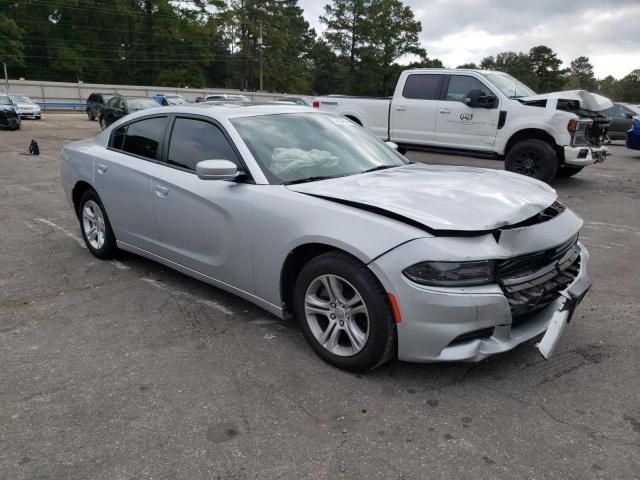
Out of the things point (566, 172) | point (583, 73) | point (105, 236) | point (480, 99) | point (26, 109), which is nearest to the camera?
point (105, 236)

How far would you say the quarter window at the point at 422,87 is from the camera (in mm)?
10148

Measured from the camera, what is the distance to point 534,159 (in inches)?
362

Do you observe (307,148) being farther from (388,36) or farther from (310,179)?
(388,36)

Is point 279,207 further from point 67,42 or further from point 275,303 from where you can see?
point 67,42

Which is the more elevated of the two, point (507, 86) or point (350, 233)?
point (507, 86)

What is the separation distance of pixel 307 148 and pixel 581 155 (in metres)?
7.10

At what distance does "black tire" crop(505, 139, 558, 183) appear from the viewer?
8.98m

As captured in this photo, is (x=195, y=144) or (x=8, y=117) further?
(x=8, y=117)

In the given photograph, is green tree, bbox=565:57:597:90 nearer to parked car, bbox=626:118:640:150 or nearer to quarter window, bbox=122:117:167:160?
parked car, bbox=626:118:640:150

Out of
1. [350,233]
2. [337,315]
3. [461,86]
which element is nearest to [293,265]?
[337,315]

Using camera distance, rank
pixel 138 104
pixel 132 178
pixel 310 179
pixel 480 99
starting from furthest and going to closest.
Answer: pixel 138 104 < pixel 480 99 < pixel 132 178 < pixel 310 179

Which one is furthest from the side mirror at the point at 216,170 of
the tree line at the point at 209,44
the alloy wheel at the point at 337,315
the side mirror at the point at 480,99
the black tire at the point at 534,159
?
the tree line at the point at 209,44

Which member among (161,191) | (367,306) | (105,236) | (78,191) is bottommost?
(105,236)

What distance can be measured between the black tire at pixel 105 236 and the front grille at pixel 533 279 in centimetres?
373
